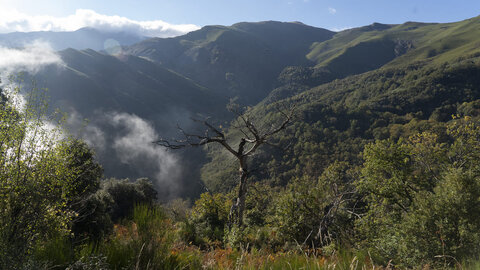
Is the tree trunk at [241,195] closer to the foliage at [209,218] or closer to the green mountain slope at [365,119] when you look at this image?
the foliage at [209,218]

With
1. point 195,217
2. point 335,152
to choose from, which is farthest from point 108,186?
point 335,152

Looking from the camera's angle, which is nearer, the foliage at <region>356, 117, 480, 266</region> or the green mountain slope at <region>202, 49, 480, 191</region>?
the foliage at <region>356, 117, 480, 266</region>

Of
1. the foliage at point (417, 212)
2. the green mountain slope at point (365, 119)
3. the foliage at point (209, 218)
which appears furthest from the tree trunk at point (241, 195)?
the green mountain slope at point (365, 119)

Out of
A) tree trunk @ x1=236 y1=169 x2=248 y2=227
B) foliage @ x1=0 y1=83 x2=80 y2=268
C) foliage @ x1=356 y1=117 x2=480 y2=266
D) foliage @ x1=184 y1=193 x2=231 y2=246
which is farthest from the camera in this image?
foliage @ x1=184 y1=193 x2=231 y2=246

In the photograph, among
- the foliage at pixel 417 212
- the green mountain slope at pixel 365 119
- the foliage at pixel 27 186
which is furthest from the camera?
the green mountain slope at pixel 365 119

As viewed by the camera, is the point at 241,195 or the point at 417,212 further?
the point at 241,195

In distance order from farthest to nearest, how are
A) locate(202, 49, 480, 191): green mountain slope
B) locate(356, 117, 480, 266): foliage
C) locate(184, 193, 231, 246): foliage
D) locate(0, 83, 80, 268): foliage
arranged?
locate(202, 49, 480, 191): green mountain slope, locate(184, 193, 231, 246): foliage, locate(356, 117, 480, 266): foliage, locate(0, 83, 80, 268): foliage

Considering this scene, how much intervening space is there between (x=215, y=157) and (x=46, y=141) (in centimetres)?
18746

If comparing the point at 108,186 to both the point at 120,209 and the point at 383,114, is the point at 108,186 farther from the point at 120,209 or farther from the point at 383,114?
the point at 383,114

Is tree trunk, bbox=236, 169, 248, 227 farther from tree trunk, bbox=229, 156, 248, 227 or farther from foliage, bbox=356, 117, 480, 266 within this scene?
foliage, bbox=356, 117, 480, 266

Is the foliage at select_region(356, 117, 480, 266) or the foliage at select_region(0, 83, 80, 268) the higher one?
the foliage at select_region(0, 83, 80, 268)

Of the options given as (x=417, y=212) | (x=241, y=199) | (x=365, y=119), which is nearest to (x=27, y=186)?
(x=241, y=199)

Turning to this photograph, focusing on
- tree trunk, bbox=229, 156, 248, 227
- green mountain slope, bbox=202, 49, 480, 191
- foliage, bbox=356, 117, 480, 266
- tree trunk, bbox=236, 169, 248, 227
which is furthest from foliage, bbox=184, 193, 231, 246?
green mountain slope, bbox=202, 49, 480, 191

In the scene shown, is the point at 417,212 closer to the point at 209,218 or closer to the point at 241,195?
the point at 241,195
